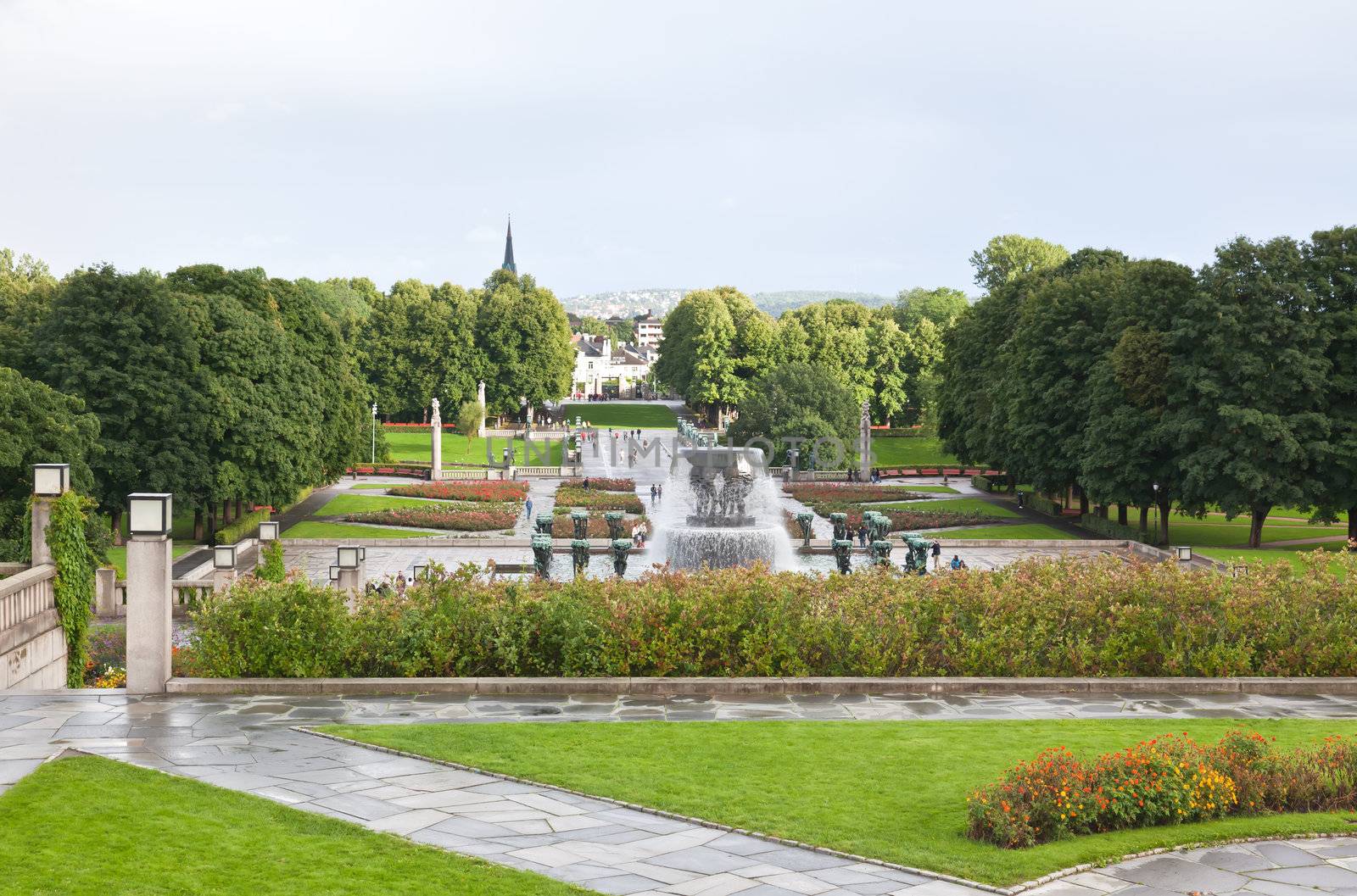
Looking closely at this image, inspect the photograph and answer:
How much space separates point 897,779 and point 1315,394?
104ft

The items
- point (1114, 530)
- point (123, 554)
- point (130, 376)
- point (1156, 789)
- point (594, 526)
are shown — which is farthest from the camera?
point (594, 526)

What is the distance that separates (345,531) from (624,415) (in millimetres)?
74428

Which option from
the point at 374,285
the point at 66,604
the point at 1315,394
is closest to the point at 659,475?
the point at 1315,394

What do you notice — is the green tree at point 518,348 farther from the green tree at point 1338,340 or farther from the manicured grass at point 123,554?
the green tree at point 1338,340

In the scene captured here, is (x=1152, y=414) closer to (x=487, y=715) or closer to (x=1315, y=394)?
(x=1315, y=394)

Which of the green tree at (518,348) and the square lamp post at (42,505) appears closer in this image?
the square lamp post at (42,505)

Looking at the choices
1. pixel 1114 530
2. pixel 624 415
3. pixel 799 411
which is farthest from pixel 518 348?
pixel 1114 530

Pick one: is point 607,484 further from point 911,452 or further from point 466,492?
point 911,452

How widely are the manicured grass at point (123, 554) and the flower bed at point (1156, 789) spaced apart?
2877 centimetres

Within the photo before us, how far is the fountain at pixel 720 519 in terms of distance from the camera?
33312mm

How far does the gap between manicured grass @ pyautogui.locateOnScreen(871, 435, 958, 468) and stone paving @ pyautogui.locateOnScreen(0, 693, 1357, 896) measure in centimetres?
6192

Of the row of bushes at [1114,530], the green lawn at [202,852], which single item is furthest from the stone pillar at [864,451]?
the green lawn at [202,852]

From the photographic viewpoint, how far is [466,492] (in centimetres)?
5962

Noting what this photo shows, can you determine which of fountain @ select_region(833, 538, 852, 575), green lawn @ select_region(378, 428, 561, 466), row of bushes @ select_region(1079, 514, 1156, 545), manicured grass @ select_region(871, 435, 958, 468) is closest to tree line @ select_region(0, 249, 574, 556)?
fountain @ select_region(833, 538, 852, 575)
